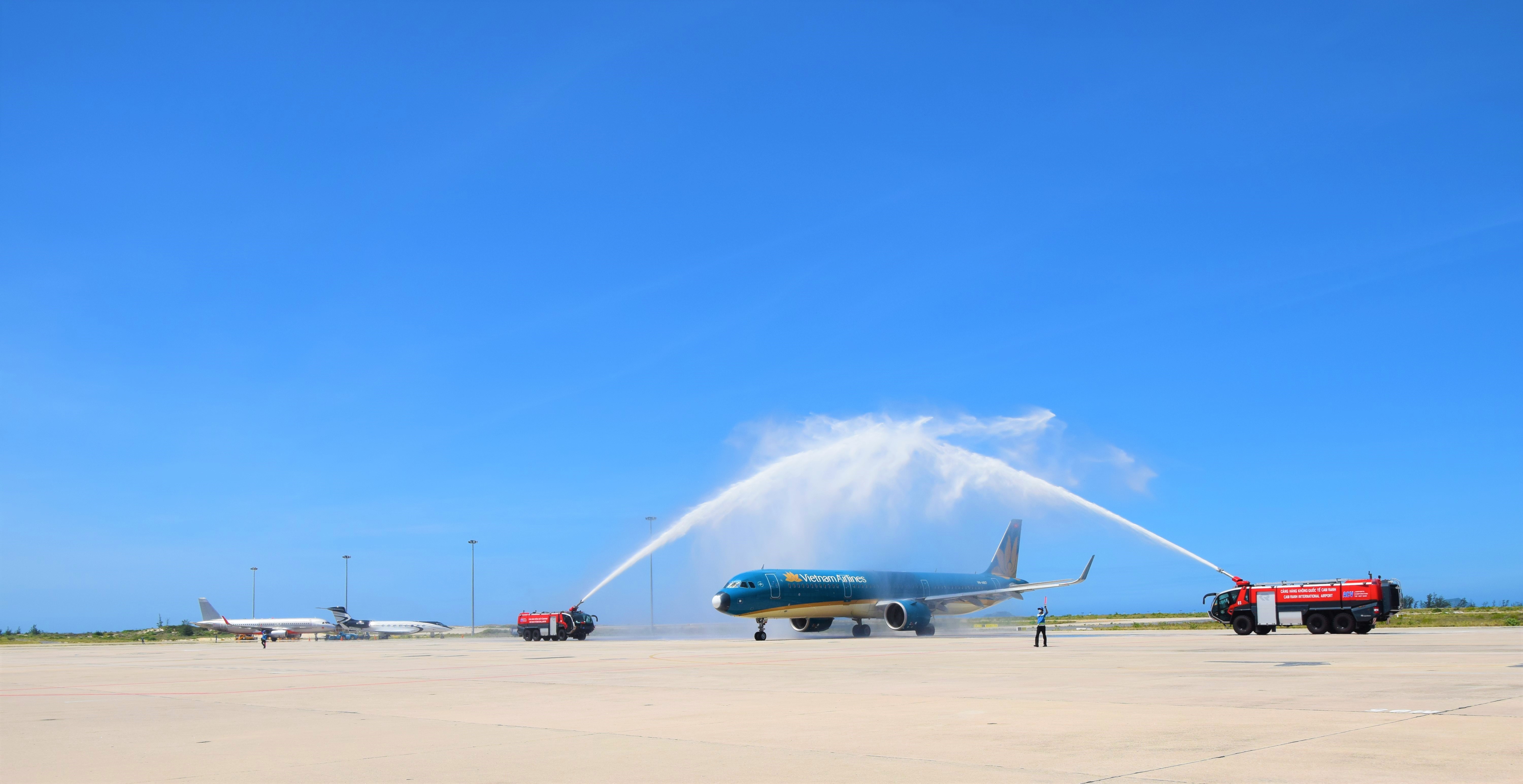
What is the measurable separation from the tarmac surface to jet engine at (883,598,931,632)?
29.0m

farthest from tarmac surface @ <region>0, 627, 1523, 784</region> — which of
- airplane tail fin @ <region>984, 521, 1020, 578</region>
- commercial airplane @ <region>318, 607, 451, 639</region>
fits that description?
commercial airplane @ <region>318, 607, 451, 639</region>

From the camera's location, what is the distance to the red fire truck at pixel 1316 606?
44.1 metres

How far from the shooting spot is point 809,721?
44.9 ft

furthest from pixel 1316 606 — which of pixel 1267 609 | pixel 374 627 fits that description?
pixel 374 627

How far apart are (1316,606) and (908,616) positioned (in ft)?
67.0

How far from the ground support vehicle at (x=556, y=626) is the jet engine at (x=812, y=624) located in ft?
37.7

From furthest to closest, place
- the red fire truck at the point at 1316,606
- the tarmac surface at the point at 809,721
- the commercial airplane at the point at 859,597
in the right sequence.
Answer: the commercial airplane at the point at 859,597 → the red fire truck at the point at 1316,606 → the tarmac surface at the point at 809,721

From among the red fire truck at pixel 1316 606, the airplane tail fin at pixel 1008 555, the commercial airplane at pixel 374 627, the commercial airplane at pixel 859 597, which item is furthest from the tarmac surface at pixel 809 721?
the commercial airplane at pixel 374 627

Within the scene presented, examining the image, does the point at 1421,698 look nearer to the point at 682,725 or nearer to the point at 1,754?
the point at 682,725

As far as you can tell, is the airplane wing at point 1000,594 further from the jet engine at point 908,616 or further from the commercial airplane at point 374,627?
the commercial airplane at point 374,627

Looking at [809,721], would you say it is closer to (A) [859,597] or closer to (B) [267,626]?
(A) [859,597]

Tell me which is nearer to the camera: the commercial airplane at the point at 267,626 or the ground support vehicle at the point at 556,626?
the ground support vehicle at the point at 556,626

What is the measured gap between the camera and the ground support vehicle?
192ft

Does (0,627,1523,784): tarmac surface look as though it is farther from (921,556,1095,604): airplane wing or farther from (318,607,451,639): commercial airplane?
(318,607,451,639): commercial airplane
